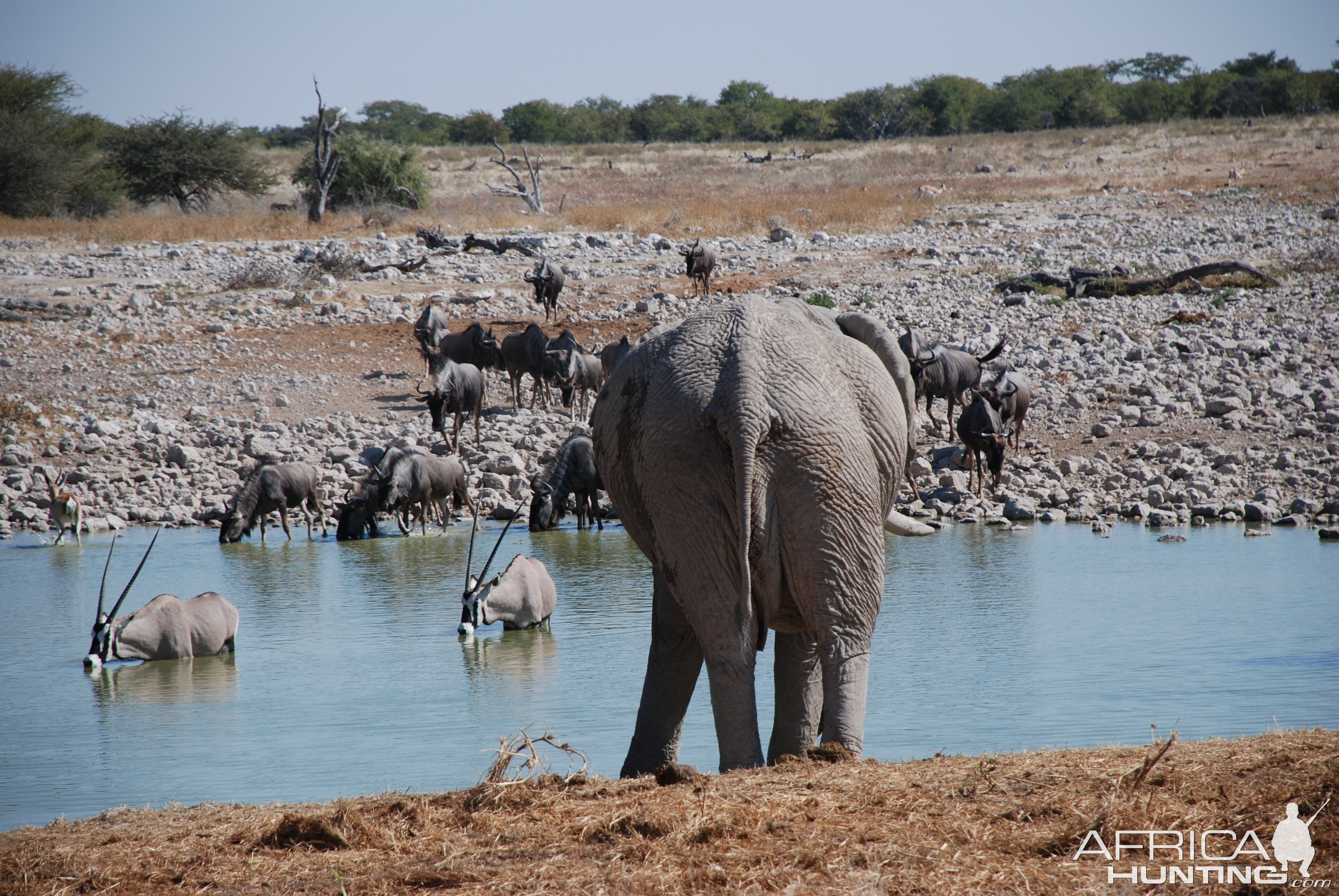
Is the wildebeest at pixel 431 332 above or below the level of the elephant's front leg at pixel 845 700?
above

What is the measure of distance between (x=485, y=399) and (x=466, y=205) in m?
20.3

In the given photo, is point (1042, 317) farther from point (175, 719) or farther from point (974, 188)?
point (974, 188)

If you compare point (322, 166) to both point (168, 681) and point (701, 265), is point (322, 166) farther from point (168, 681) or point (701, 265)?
point (168, 681)

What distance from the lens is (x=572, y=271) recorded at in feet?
84.4

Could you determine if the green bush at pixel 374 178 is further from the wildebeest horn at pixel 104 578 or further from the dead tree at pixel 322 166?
the wildebeest horn at pixel 104 578

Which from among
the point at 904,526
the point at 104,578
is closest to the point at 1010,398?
the point at 904,526

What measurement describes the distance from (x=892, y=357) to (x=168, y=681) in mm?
6132

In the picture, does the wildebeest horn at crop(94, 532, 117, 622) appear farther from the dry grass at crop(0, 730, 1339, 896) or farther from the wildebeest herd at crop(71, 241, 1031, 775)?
the wildebeest herd at crop(71, 241, 1031, 775)

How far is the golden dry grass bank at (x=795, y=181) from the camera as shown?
3148cm

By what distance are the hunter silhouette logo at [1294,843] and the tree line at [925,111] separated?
2265 inches

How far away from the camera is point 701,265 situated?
22.6 metres

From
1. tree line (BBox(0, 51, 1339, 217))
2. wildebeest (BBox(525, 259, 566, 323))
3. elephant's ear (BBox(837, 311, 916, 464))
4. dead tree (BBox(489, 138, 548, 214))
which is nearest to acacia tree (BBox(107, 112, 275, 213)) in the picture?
tree line (BBox(0, 51, 1339, 217))

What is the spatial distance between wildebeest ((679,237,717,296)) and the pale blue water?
1103cm

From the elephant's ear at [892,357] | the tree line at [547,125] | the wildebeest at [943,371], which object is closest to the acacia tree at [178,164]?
the tree line at [547,125]
